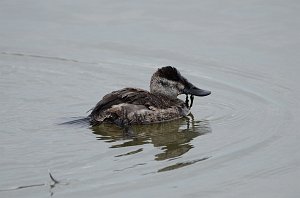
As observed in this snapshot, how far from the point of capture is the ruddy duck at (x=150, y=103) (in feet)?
37.4

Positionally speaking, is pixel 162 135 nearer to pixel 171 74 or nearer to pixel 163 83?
pixel 163 83

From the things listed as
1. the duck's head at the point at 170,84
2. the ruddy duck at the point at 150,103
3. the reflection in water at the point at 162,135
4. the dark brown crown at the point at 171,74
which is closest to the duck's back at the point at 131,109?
the ruddy duck at the point at 150,103

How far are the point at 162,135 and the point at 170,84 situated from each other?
131cm

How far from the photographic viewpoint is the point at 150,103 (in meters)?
11.7

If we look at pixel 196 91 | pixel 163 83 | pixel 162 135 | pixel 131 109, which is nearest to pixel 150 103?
pixel 131 109

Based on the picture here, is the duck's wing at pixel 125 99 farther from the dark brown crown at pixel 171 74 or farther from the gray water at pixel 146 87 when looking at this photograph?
the dark brown crown at pixel 171 74

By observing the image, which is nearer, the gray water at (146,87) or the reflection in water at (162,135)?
the gray water at (146,87)

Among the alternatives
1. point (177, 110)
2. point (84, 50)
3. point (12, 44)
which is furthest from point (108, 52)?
point (177, 110)

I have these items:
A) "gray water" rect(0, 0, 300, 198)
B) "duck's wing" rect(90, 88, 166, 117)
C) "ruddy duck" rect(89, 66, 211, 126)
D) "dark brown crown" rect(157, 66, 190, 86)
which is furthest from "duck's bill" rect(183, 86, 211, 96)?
"duck's wing" rect(90, 88, 166, 117)

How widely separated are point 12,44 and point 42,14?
1831 millimetres

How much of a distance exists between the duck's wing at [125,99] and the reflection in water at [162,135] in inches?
10.8

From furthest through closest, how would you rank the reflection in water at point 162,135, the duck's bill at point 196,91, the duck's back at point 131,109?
1. the duck's bill at point 196,91
2. the duck's back at point 131,109
3. the reflection in water at point 162,135

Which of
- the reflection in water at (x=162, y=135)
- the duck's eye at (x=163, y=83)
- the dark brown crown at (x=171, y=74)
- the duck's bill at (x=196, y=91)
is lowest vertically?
the reflection in water at (x=162, y=135)

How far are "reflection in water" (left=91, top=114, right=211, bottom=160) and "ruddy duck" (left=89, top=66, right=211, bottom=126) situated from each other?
111 millimetres
